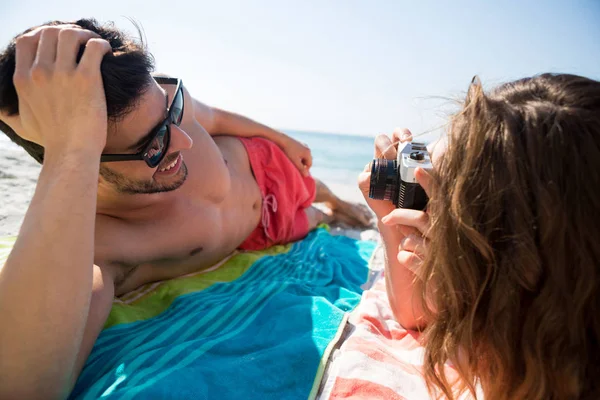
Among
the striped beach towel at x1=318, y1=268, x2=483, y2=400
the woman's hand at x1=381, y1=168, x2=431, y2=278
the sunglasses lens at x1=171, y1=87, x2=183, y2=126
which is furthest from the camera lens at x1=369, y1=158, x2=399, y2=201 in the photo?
the sunglasses lens at x1=171, y1=87, x2=183, y2=126

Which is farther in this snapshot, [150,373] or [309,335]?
[309,335]

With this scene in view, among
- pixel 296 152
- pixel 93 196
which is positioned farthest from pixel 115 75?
pixel 296 152

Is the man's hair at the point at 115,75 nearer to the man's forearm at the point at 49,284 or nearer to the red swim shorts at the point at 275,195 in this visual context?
the man's forearm at the point at 49,284

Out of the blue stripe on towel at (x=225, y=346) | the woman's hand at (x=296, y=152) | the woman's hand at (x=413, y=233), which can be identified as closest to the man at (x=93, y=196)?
the blue stripe on towel at (x=225, y=346)

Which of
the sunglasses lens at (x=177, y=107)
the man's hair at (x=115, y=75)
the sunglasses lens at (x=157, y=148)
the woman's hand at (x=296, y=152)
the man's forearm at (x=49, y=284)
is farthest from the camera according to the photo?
the woman's hand at (x=296, y=152)

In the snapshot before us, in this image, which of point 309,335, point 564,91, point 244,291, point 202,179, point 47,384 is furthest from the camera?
point 202,179

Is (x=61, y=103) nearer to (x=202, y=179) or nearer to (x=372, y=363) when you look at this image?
(x=202, y=179)

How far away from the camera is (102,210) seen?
1844 millimetres

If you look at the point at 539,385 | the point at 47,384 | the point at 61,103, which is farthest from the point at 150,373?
the point at 539,385

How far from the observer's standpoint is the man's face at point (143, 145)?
153 cm

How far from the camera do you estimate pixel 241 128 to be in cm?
281

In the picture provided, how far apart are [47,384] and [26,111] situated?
2.54 feet

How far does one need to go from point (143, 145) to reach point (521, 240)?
130 centimetres

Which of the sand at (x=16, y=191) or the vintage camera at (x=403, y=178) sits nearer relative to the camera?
the vintage camera at (x=403, y=178)
